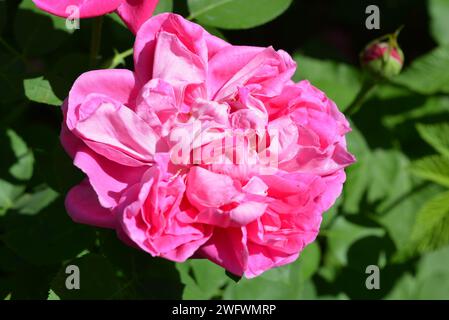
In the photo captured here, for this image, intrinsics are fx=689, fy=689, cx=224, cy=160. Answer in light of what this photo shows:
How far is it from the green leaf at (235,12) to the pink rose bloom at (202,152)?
28cm

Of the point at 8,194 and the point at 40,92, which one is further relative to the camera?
the point at 8,194

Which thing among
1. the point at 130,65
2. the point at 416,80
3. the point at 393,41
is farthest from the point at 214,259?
the point at 416,80

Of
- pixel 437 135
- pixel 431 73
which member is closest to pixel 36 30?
pixel 437 135

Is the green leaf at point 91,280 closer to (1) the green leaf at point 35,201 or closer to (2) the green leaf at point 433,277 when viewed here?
(1) the green leaf at point 35,201

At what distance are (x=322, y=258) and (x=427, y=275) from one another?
33 cm

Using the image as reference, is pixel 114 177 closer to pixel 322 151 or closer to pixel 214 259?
pixel 214 259

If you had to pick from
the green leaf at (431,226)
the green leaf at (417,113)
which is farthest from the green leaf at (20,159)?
the green leaf at (417,113)

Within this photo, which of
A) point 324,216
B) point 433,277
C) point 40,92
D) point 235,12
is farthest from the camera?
point 433,277

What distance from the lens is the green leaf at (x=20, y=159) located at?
1.41m

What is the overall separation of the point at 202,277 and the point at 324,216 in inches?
11.7

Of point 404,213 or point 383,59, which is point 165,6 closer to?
point 383,59

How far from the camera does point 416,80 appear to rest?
1869 mm

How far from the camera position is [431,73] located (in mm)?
1856

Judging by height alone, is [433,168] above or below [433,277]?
above
